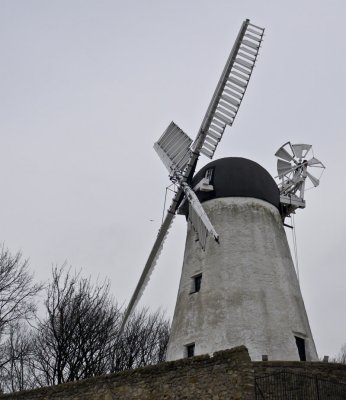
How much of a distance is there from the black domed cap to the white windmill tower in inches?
1.5

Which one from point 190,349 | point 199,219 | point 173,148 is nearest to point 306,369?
point 190,349

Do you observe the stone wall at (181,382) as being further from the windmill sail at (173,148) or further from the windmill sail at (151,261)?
the windmill sail at (173,148)

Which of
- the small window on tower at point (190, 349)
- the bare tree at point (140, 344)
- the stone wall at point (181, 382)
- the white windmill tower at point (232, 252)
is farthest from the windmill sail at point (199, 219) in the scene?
the bare tree at point (140, 344)

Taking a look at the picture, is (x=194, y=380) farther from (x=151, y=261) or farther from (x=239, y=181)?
(x=151, y=261)

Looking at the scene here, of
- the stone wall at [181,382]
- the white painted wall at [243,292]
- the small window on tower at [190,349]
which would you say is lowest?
the stone wall at [181,382]

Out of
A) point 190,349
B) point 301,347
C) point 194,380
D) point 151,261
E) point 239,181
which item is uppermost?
point 239,181

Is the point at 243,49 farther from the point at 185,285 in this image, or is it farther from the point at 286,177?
the point at 185,285

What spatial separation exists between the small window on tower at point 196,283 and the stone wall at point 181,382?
4914 millimetres

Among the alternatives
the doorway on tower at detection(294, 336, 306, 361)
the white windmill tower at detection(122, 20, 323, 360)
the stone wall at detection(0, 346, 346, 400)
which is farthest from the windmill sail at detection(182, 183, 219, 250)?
the stone wall at detection(0, 346, 346, 400)

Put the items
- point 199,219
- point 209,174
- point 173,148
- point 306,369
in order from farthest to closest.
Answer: point 173,148 < point 209,174 < point 199,219 < point 306,369

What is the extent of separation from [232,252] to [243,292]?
4.90 ft

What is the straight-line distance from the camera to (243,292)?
54.3 ft

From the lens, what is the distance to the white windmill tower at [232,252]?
1609 cm

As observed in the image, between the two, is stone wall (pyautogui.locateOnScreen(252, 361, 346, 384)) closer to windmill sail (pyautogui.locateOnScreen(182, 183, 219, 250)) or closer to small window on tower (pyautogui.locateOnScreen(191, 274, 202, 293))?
small window on tower (pyautogui.locateOnScreen(191, 274, 202, 293))
